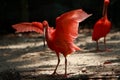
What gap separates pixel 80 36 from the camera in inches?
543

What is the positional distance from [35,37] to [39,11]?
10.2ft

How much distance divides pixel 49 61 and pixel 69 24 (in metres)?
2.04

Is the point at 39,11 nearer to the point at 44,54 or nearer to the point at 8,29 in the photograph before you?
the point at 8,29

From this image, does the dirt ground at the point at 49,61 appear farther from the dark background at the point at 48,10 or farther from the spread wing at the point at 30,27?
the dark background at the point at 48,10

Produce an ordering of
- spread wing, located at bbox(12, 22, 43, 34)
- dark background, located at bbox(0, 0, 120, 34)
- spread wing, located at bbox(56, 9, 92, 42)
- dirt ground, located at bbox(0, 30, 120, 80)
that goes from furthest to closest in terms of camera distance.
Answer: dark background, located at bbox(0, 0, 120, 34), spread wing, located at bbox(12, 22, 43, 34), dirt ground, located at bbox(0, 30, 120, 80), spread wing, located at bbox(56, 9, 92, 42)

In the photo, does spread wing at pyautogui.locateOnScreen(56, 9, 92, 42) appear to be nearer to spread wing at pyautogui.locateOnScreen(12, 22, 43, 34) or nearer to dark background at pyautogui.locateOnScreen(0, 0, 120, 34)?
spread wing at pyautogui.locateOnScreen(12, 22, 43, 34)

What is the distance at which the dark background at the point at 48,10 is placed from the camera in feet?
54.0

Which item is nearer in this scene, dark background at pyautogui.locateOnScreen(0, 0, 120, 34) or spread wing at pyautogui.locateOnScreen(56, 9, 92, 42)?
spread wing at pyautogui.locateOnScreen(56, 9, 92, 42)

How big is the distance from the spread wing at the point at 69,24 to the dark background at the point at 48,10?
8.58m

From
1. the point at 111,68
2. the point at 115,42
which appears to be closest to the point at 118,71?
the point at 111,68

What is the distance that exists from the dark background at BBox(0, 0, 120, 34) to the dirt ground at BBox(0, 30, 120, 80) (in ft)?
8.55

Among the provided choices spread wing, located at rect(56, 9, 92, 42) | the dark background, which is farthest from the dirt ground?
the dark background

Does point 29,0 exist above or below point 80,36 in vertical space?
above

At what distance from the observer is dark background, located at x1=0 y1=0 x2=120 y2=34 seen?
16.5 m
